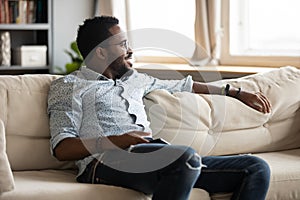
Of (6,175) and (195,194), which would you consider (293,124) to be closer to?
(195,194)

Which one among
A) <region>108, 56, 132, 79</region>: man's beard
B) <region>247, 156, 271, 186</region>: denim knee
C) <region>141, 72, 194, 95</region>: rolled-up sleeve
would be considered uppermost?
<region>108, 56, 132, 79</region>: man's beard

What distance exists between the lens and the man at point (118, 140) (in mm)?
2352

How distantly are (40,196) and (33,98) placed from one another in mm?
593

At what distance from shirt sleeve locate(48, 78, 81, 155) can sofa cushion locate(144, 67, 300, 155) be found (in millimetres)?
443

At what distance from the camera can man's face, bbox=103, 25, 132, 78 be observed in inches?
110

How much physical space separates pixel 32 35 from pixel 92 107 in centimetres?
273

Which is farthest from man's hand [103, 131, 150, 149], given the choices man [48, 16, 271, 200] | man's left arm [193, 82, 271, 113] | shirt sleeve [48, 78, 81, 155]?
man's left arm [193, 82, 271, 113]

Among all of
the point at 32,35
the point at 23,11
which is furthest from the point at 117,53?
the point at 32,35

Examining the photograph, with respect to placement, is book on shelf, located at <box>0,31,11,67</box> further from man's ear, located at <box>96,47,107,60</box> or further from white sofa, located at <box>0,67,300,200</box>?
man's ear, located at <box>96,47,107,60</box>

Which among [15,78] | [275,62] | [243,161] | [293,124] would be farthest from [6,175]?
[275,62]

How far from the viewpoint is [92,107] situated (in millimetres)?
2639

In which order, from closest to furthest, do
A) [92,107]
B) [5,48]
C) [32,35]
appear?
1. [92,107]
2. [5,48]
3. [32,35]

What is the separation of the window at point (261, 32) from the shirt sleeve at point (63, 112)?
6.38 feet

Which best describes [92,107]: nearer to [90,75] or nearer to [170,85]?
[90,75]
